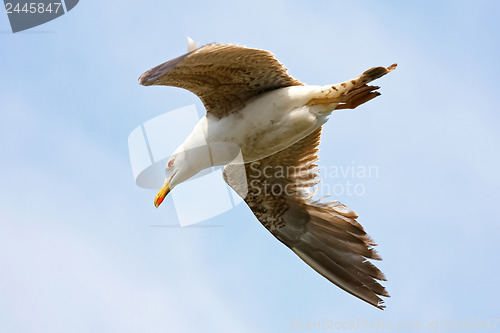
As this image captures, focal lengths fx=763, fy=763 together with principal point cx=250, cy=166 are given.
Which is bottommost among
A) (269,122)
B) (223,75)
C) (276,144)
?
(276,144)

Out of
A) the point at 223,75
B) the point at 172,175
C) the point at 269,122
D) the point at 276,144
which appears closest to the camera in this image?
the point at 223,75

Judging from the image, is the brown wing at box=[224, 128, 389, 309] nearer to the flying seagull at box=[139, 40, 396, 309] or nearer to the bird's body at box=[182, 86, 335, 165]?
the flying seagull at box=[139, 40, 396, 309]

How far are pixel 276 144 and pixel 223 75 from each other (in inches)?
54.0

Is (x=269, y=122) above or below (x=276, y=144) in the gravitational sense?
above

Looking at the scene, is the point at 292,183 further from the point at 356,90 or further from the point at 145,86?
the point at 145,86

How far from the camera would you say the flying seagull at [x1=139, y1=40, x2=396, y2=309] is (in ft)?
34.6

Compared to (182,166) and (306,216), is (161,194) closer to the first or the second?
(182,166)

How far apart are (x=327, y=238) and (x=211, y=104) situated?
10.4 ft

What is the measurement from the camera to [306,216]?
12875mm

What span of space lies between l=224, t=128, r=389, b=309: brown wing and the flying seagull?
0.02 metres

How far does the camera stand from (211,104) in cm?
1121

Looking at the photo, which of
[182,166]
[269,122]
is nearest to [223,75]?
[269,122]

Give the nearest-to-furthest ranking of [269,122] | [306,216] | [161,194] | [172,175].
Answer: [269,122], [161,194], [172,175], [306,216]

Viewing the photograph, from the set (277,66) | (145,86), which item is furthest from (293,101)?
(145,86)
